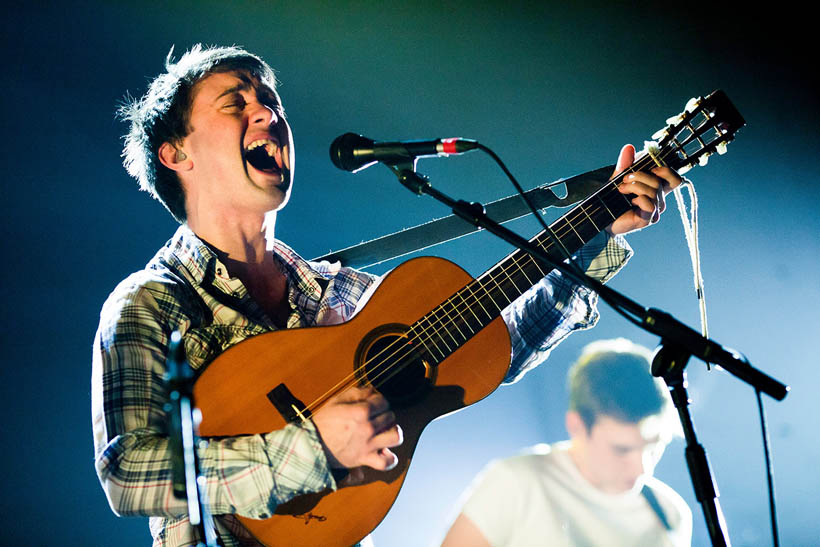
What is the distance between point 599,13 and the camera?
3.73 metres

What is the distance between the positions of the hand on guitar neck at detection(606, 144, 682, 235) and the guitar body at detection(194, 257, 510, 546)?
57 centimetres

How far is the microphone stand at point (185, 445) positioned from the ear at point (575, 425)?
1785 millimetres

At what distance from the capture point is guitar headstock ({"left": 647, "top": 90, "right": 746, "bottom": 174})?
1807 mm

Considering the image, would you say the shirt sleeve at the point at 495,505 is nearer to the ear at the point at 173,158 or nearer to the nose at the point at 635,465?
the nose at the point at 635,465

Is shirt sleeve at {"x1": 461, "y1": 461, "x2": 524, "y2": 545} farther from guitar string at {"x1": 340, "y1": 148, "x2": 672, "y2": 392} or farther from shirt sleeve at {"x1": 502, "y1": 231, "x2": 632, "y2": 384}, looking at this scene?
guitar string at {"x1": 340, "y1": 148, "x2": 672, "y2": 392}

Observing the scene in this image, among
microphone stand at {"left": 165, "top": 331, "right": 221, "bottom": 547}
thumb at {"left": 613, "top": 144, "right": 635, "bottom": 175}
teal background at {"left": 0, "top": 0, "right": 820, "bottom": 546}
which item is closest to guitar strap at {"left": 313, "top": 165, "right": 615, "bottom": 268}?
teal background at {"left": 0, "top": 0, "right": 820, "bottom": 546}

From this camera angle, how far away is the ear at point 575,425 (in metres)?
2.79

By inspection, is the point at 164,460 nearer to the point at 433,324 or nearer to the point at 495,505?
the point at 433,324

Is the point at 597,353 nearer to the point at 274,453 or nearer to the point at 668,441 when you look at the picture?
the point at 668,441

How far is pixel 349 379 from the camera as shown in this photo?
1.70 metres

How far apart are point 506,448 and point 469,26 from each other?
92.1 inches

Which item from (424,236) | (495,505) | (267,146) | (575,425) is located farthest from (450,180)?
(495,505)

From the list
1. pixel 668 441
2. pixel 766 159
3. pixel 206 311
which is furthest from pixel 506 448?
pixel 766 159

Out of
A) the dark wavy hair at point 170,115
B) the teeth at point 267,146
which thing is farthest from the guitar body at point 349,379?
the dark wavy hair at point 170,115
